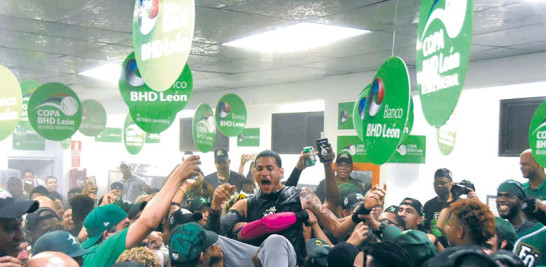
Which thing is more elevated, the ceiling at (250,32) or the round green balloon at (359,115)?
the ceiling at (250,32)

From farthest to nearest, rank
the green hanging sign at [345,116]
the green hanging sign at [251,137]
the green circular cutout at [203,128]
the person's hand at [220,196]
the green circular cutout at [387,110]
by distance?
the green hanging sign at [251,137], the green hanging sign at [345,116], the green circular cutout at [203,128], the green circular cutout at [387,110], the person's hand at [220,196]

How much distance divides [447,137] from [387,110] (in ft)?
17.7

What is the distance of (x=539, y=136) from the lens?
651 centimetres

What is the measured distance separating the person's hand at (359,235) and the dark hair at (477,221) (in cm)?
69

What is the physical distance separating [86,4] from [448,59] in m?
4.97

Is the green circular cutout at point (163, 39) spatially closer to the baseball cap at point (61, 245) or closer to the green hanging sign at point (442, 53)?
the baseball cap at point (61, 245)

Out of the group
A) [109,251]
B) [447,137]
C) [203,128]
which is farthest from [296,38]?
[109,251]

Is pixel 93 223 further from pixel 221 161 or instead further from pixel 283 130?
pixel 283 130

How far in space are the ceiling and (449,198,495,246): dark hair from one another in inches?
123

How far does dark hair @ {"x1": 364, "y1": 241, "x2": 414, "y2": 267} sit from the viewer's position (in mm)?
2664

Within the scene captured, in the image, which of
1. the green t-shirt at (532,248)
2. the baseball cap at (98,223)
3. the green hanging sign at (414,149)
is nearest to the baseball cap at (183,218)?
the baseball cap at (98,223)

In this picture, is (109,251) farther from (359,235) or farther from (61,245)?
(359,235)

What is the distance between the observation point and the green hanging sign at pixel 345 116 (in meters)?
11.7

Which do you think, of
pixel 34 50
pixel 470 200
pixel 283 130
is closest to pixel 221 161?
pixel 34 50
